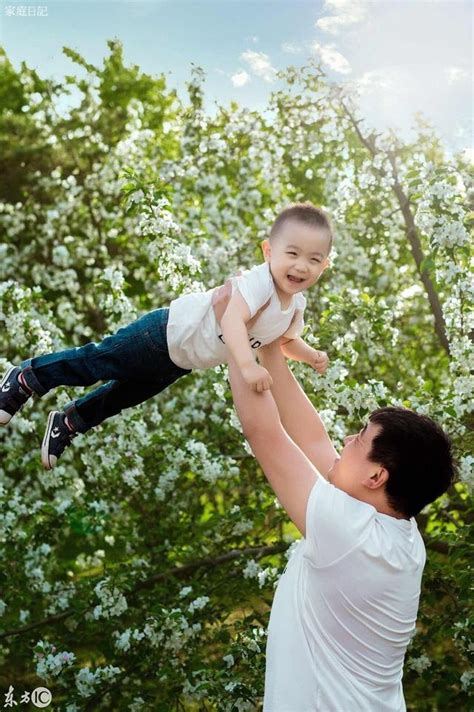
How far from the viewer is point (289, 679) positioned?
2.24 m

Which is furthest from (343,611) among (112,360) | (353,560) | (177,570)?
(177,570)

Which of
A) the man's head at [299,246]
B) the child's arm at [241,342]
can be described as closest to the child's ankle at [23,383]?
the child's arm at [241,342]

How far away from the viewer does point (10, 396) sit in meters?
3.20

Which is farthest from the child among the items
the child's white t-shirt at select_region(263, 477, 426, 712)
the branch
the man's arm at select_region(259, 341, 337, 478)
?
the branch

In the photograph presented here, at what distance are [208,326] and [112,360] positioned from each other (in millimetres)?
409

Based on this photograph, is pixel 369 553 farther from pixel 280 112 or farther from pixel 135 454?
pixel 280 112

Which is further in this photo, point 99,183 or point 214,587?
point 99,183

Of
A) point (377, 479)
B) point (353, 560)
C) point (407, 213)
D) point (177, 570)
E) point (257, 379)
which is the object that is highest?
point (407, 213)

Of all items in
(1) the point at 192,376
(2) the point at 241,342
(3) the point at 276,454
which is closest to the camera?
(3) the point at 276,454

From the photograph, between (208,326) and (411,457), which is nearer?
(411,457)

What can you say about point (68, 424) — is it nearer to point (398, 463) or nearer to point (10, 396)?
point (10, 396)

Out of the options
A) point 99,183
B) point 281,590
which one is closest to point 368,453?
point 281,590

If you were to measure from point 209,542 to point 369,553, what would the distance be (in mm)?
3534

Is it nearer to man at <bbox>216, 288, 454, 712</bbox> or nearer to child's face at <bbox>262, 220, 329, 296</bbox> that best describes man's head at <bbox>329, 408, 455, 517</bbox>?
man at <bbox>216, 288, 454, 712</bbox>
